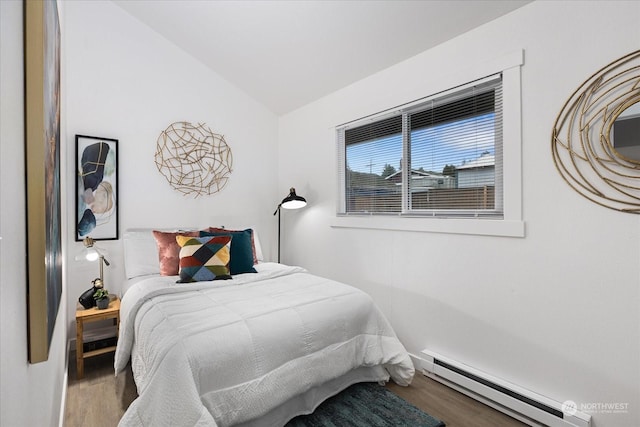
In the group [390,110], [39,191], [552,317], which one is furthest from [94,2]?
[552,317]

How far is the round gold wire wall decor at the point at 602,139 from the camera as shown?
1622mm

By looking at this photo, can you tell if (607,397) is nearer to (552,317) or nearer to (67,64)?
(552,317)

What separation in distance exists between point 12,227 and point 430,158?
252 centimetres

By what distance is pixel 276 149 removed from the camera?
4293mm

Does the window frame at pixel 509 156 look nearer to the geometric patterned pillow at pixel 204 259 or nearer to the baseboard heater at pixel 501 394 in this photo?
the baseboard heater at pixel 501 394

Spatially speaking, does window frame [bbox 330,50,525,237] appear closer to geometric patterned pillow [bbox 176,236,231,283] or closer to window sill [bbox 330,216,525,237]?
window sill [bbox 330,216,525,237]

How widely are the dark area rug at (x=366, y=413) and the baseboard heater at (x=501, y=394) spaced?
416 millimetres

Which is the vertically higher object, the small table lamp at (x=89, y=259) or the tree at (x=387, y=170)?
the tree at (x=387, y=170)

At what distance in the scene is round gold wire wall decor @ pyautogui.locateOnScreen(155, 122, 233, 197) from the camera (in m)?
3.45

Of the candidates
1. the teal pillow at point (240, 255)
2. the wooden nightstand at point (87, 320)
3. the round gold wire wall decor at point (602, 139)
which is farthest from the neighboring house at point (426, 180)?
Result: the wooden nightstand at point (87, 320)

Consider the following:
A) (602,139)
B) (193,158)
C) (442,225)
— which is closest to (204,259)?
(193,158)

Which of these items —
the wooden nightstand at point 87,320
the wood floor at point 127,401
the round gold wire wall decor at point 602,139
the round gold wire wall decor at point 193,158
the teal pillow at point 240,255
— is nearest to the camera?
the round gold wire wall decor at point 602,139

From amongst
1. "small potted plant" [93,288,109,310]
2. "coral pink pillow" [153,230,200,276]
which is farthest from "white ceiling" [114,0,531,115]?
"small potted plant" [93,288,109,310]

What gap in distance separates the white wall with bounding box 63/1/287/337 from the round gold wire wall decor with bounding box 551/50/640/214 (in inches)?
123
